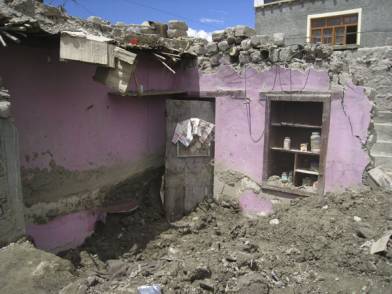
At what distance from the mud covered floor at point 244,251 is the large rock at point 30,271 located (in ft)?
0.53

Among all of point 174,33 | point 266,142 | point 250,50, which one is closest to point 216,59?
point 250,50

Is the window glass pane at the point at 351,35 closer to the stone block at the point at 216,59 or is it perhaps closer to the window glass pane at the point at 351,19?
the window glass pane at the point at 351,19

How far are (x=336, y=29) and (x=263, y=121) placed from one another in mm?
10253

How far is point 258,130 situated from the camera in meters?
5.89

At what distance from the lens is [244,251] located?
461 cm

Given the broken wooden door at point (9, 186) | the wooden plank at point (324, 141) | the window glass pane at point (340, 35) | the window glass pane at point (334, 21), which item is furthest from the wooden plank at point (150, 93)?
the window glass pane at point (334, 21)

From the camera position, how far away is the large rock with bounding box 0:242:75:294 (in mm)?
2750

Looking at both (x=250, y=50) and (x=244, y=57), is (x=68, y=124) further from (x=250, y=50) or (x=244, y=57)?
(x=250, y=50)

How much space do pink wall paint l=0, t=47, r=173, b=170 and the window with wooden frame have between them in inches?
388

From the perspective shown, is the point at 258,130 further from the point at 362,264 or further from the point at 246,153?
the point at 362,264

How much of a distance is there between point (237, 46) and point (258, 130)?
1559 millimetres

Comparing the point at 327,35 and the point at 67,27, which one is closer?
the point at 67,27

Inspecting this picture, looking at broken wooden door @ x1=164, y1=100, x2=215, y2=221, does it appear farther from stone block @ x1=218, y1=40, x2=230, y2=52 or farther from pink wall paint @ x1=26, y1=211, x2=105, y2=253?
pink wall paint @ x1=26, y1=211, x2=105, y2=253

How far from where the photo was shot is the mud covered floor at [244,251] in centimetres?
366
